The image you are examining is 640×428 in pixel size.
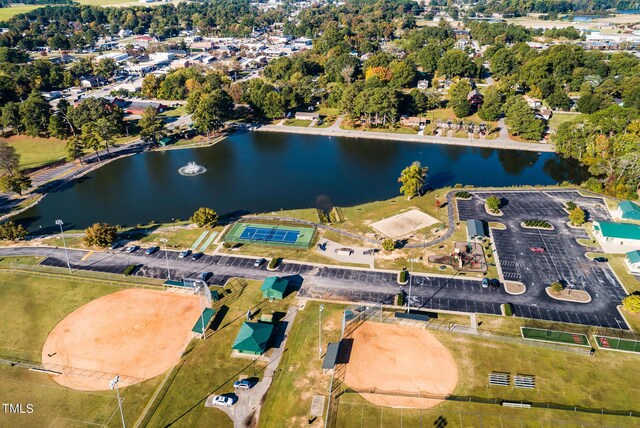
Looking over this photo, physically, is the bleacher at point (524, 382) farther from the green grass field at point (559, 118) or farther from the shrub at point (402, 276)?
the green grass field at point (559, 118)

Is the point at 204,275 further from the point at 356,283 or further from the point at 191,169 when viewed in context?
the point at 191,169

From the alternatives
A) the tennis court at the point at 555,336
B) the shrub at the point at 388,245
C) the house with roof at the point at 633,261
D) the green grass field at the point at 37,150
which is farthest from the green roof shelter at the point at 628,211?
the green grass field at the point at 37,150

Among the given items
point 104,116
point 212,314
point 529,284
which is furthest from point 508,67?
point 212,314

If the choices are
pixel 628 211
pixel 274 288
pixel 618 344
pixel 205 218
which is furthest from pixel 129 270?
pixel 628 211

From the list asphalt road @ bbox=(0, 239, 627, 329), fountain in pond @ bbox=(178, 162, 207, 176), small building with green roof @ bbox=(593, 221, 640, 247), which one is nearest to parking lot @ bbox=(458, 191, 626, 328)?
asphalt road @ bbox=(0, 239, 627, 329)

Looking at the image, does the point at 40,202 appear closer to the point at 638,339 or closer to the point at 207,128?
the point at 207,128

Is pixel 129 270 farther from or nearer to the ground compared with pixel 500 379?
farther from the ground
